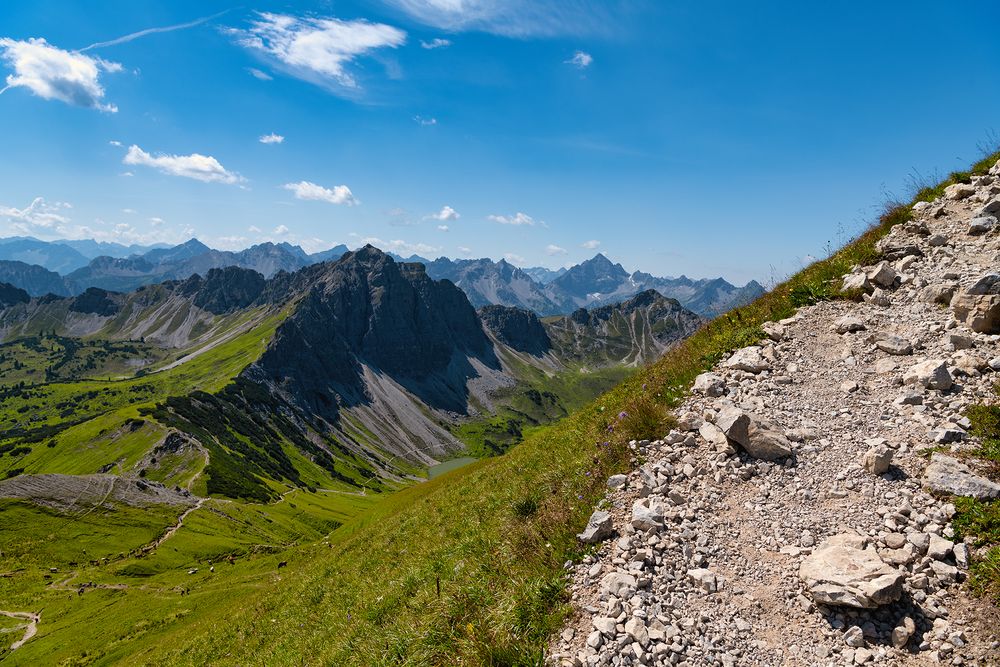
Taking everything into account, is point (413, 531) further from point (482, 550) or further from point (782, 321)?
point (782, 321)

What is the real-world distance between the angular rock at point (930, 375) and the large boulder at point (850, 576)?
535 centimetres

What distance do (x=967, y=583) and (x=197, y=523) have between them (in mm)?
155083

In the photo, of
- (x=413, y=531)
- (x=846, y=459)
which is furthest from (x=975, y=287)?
(x=413, y=531)

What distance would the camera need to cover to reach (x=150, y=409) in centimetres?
19200

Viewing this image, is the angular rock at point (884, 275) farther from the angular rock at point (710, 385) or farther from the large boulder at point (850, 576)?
the large boulder at point (850, 576)

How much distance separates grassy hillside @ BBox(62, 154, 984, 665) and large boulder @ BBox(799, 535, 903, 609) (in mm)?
4106

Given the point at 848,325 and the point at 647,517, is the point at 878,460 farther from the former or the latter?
the point at 848,325

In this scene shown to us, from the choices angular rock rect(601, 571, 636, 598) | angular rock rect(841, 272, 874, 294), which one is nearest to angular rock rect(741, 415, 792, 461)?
angular rock rect(601, 571, 636, 598)

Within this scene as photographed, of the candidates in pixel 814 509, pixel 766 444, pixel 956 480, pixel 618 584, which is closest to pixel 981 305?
pixel 956 480

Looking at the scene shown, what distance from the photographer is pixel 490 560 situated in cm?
1109

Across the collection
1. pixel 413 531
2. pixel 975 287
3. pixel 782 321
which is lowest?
pixel 413 531

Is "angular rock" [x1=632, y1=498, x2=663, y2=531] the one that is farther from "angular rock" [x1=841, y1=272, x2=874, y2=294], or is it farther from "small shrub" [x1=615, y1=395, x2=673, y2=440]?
"angular rock" [x1=841, y1=272, x2=874, y2=294]

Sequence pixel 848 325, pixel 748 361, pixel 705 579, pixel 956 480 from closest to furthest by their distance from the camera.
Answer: pixel 705 579 → pixel 956 480 → pixel 748 361 → pixel 848 325

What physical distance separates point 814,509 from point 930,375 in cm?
501
